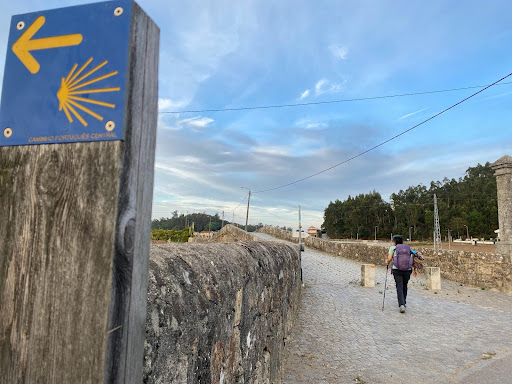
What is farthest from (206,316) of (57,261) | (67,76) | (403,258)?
(403,258)

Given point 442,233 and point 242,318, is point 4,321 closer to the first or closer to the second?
point 242,318

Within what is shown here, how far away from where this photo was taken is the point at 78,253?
0.96 metres

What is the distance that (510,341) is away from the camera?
6.07 m

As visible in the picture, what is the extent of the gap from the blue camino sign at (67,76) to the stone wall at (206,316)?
2.29 feet

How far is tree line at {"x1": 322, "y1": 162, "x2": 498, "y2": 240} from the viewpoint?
71.1 meters

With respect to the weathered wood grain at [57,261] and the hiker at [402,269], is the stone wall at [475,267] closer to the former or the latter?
the hiker at [402,269]

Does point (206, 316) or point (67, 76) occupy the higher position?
point (67, 76)

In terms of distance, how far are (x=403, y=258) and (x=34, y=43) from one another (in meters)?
8.83

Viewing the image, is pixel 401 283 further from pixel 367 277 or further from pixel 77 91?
pixel 77 91

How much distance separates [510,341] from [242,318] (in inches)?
235

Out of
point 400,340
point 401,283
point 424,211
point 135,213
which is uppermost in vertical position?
point 424,211

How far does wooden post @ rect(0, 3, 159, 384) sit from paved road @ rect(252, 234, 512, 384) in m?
3.97

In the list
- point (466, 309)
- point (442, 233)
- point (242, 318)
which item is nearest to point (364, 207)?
point (442, 233)

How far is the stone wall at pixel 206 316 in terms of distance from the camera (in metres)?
1.41
